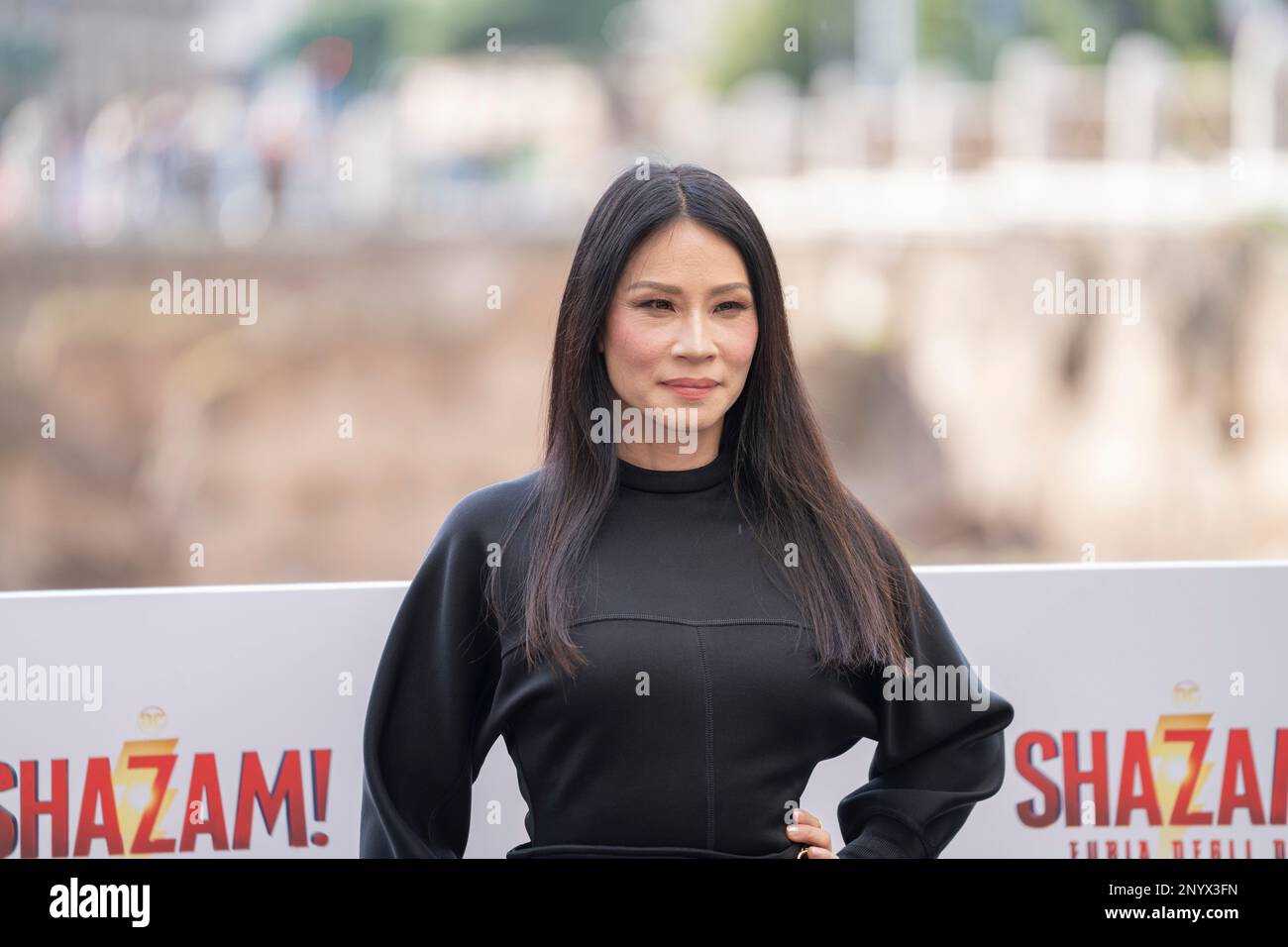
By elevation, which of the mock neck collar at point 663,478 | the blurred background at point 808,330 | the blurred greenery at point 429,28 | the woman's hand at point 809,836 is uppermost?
the blurred greenery at point 429,28

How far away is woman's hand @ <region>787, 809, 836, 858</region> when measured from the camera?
7.50ft

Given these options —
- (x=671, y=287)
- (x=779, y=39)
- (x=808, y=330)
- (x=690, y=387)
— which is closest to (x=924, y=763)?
(x=690, y=387)

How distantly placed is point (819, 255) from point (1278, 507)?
5.71 metres

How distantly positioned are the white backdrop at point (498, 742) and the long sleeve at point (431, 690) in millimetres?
568

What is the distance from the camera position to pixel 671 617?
227cm

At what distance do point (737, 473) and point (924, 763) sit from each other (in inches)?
22.2
